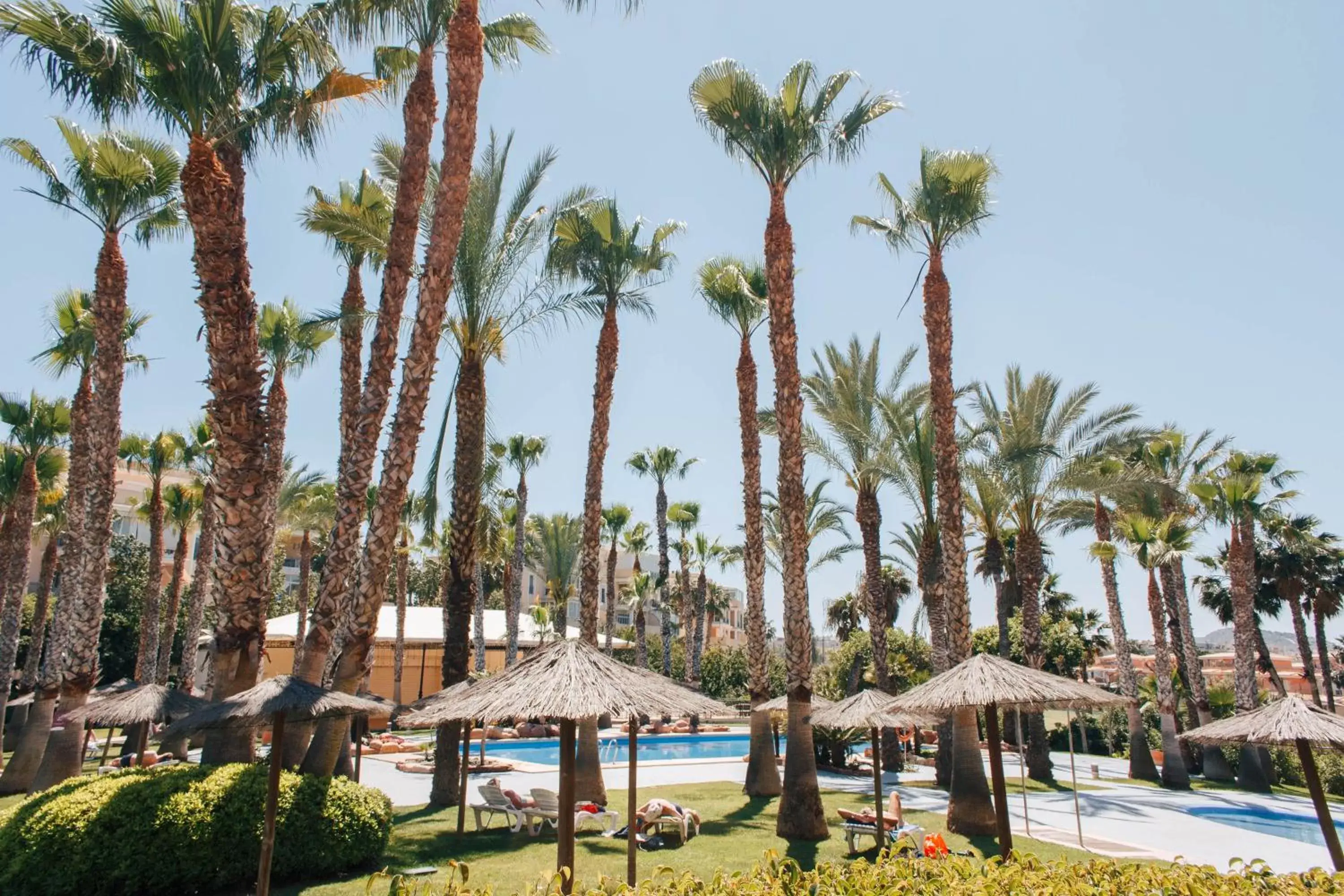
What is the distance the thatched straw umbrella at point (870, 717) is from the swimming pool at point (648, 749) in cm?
1436

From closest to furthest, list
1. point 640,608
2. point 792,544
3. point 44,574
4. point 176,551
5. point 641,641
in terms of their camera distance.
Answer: point 792,544 < point 44,574 < point 176,551 < point 641,641 < point 640,608

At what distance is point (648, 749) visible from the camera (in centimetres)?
3159

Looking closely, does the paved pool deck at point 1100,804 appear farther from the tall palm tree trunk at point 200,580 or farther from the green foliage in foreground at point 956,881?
the tall palm tree trunk at point 200,580

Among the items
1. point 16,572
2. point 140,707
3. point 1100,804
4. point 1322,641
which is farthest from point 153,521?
point 1322,641

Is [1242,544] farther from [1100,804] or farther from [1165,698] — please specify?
[1100,804]

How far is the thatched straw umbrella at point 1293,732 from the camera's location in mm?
10750

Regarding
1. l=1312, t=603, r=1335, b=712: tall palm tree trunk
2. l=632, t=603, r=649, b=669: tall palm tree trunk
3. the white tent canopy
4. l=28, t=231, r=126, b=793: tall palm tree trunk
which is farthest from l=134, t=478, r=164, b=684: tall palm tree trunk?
l=1312, t=603, r=1335, b=712: tall palm tree trunk

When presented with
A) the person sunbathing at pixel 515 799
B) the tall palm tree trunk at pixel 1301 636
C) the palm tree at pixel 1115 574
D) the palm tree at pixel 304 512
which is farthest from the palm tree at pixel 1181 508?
the palm tree at pixel 304 512

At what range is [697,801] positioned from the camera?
17.5 m

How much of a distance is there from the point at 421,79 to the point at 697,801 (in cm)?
1445

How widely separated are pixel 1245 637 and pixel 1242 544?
8.76 ft

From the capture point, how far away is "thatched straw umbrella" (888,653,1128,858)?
10766 mm

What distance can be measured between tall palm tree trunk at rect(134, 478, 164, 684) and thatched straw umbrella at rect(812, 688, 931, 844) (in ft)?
73.5

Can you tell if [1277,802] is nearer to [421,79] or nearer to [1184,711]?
[1184,711]
